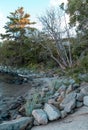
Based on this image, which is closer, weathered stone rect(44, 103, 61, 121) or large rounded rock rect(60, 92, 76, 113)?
weathered stone rect(44, 103, 61, 121)

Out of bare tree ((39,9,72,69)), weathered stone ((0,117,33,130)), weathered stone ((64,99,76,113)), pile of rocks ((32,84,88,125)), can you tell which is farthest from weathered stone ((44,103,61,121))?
bare tree ((39,9,72,69))

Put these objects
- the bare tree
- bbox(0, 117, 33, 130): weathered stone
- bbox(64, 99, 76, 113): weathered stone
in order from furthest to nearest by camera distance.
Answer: the bare tree, bbox(64, 99, 76, 113): weathered stone, bbox(0, 117, 33, 130): weathered stone

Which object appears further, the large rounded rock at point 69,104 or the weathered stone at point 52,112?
the large rounded rock at point 69,104

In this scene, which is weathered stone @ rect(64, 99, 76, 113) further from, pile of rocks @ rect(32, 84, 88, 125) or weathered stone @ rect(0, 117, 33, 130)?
weathered stone @ rect(0, 117, 33, 130)

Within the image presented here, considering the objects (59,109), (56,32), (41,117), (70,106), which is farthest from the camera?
(56,32)

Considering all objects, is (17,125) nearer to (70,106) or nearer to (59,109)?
(59,109)

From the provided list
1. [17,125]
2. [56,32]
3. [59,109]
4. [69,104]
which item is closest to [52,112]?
[59,109]

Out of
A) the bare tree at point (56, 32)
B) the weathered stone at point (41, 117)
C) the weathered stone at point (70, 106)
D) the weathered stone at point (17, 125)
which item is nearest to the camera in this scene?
the weathered stone at point (17, 125)

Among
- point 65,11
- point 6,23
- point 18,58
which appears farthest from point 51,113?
point 6,23

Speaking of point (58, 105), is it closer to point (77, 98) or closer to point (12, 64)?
point (77, 98)

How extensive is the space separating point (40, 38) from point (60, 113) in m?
14.1

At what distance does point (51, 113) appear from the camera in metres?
6.96

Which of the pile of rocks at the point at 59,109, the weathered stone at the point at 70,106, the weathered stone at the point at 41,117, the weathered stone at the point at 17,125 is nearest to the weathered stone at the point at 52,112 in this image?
the pile of rocks at the point at 59,109

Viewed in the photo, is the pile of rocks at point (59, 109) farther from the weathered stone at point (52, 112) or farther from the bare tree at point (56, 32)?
the bare tree at point (56, 32)
